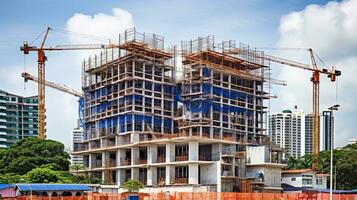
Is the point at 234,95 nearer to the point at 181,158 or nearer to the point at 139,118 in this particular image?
the point at 139,118

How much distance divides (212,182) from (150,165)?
9.35 metres

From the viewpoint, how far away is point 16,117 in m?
173

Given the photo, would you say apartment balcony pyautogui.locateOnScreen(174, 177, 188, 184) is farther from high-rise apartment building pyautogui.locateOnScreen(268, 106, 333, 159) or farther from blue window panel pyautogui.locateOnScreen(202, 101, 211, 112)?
high-rise apartment building pyautogui.locateOnScreen(268, 106, 333, 159)

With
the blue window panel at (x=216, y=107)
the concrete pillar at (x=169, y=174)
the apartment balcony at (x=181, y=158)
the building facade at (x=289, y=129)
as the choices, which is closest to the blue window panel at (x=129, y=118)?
the apartment balcony at (x=181, y=158)

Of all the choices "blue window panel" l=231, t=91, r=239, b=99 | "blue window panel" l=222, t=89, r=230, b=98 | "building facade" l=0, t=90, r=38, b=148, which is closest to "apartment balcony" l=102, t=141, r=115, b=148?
"blue window panel" l=222, t=89, r=230, b=98

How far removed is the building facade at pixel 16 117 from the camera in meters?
168

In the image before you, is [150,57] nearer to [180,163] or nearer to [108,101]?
[108,101]

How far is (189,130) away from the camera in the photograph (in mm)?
85875

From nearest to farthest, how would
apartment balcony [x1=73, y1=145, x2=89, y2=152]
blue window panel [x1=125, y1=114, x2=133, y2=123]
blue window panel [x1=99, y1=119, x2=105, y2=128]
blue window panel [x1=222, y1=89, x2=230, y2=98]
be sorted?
blue window panel [x1=125, y1=114, x2=133, y2=123], blue window panel [x1=222, y1=89, x2=230, y2=98], blue window panel [x1=99, y1=119, x2=105, y2=128], apartment balcony [x1=73, y1=145, x2=89, y2=152]

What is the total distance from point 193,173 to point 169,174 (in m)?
3.74

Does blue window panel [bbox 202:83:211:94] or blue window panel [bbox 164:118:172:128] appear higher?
blue window panel [bbox 202:83:211:94]

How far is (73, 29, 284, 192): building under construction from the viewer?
77438mm

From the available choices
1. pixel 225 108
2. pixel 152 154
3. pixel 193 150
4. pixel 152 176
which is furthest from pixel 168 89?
pixel 193 150

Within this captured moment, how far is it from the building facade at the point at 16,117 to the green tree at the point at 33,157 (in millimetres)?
79332
